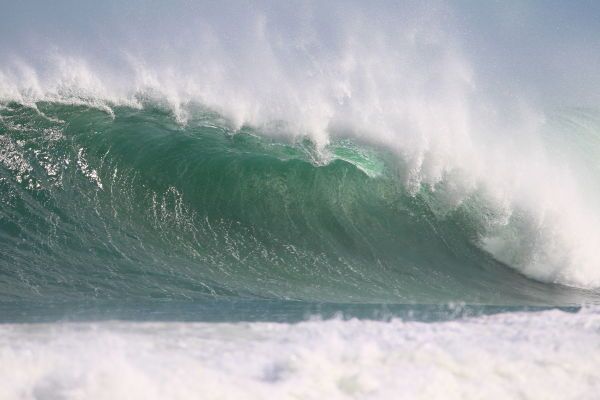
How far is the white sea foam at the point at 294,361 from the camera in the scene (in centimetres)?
370

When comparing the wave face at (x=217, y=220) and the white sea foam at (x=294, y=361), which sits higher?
the wave face at (x=217, y=220)

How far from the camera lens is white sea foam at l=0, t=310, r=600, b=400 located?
3.70 m

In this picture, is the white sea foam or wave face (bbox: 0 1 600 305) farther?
wave face (bbox: 0 1 600 305)

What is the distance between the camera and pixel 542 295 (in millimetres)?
8062

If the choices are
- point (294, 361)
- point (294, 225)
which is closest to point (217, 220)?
point (294, 225)

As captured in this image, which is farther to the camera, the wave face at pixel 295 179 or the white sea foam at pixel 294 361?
the wave face at pixel 295 179

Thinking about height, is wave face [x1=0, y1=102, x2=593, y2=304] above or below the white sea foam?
above

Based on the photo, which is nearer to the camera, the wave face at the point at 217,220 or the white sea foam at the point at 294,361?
the white sea foam at the point at 294,361

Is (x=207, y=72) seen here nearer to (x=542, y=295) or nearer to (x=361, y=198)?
(x=361, y=198)

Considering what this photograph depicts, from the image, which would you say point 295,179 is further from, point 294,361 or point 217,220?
point 294,361

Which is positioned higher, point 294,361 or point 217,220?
point 217,220

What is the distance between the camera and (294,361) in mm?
4059

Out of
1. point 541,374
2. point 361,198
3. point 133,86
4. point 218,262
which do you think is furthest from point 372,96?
point 541,374

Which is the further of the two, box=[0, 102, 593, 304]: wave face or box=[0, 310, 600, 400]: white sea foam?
box=[0, 102, 593, 304]: wave face
